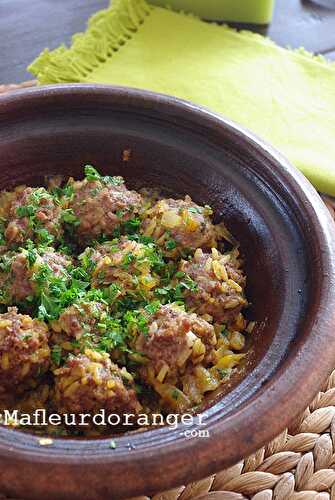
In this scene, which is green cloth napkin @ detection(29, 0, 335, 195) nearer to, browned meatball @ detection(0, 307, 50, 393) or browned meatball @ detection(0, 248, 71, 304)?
browned meatball @ detection(0, 248, 71, 304)

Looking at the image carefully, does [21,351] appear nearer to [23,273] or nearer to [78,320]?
[78,320]

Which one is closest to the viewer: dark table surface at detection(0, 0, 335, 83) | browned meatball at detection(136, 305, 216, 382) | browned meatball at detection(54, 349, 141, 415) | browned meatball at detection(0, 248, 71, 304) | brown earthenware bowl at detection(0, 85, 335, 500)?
brown earthenware bowl at detection(0, 85, 335, 500)

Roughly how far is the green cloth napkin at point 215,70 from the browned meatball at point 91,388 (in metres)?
1.39

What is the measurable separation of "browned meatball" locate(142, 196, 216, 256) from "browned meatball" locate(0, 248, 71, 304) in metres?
0.35

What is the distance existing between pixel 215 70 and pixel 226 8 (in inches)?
21.0

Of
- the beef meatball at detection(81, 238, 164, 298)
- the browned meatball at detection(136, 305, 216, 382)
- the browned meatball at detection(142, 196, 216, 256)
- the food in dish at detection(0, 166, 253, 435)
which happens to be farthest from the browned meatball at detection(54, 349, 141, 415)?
the browned meatball at detection(142, 196, 216, 256)

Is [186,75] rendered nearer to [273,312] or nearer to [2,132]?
[2,132]

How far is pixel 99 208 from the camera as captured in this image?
2133mm

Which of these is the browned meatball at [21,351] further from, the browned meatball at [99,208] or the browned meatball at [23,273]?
the browned meatball at [99,208]

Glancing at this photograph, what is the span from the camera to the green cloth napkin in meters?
2.90

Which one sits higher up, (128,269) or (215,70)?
(215,70)

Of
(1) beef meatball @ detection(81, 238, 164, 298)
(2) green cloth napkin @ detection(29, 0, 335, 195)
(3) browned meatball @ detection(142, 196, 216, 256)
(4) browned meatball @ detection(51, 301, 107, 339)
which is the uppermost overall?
(2) green cloth napkin @ detection(29, 0, 335, 195)

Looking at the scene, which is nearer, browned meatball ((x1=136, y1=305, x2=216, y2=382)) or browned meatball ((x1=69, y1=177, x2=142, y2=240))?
browned meatball ((x1=136, y1=305, x2=216, y2=382))

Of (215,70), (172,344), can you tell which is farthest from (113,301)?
(215,70)
